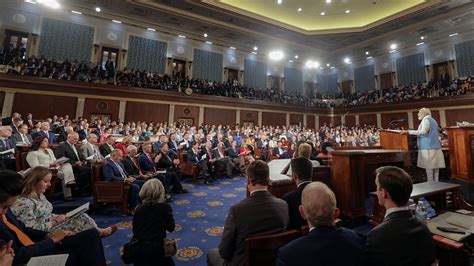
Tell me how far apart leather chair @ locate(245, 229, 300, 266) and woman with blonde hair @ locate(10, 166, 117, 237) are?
150cm

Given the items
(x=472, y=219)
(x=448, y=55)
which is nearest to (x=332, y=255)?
(x=472, y=219)

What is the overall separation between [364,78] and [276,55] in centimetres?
698

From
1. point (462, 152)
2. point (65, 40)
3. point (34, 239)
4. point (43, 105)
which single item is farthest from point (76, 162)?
point (65, 40)

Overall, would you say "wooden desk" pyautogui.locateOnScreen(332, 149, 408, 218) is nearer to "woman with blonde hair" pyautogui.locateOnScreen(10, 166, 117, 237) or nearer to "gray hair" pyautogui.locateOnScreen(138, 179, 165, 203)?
"gray hair" pyautogui.locateOnScreen(138, 179, 165, 203)

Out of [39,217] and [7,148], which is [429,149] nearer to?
[39,217]

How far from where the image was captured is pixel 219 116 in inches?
517

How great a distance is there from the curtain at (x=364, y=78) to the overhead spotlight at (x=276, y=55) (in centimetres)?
604

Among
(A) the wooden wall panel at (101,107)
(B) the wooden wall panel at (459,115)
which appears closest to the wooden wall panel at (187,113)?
(A) the wooden wall panel at (101,107)

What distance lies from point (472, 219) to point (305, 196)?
1.65 m

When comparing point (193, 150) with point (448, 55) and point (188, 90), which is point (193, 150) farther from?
point (448, 55)

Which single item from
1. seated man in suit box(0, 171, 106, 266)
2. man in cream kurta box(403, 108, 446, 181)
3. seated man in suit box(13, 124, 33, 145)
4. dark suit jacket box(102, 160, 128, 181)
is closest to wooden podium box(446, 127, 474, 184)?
man in cream kurta box(403, 108, 446, 181)

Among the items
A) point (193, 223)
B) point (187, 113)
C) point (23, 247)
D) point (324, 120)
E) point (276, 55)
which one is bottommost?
point (193, 223)

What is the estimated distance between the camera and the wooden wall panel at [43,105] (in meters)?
8.83

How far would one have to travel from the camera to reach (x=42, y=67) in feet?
29.9
